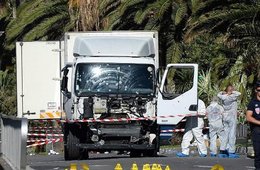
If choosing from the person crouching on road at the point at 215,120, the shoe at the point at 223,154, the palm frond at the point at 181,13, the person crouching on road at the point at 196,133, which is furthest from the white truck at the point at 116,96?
the palm frond at the point at 181,13

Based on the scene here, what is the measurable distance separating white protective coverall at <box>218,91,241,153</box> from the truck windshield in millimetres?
1863

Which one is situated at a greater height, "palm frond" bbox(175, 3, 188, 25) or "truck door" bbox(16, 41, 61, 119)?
"palm frond" bbox(175, 3, 188, 25)

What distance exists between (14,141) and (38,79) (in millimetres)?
8778

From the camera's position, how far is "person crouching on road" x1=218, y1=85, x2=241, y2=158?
21234mm

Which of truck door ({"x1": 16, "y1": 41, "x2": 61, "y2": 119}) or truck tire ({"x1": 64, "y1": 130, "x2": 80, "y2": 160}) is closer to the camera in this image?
truck tire ({"x1": 64, "y1": 130, "x2": 80, "y2": 160})

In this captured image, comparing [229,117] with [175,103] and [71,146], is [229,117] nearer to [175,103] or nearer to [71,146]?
[175,103]

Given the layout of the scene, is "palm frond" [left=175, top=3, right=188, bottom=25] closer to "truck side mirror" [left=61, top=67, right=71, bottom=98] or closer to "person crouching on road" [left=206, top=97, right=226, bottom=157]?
"person crouching on road" [left=206, top=97, right=226, bottom=157]

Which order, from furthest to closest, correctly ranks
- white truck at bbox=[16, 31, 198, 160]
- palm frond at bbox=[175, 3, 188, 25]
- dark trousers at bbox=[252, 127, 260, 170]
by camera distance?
palm frond at bbox=[175, 3, 188, 25], white truck at bbox=[16, 31, 198, 160], dark trousers at bbox=[252, 127, 260, 170]

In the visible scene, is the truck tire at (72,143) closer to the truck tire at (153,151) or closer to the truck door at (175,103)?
the truck tire at (153,151)

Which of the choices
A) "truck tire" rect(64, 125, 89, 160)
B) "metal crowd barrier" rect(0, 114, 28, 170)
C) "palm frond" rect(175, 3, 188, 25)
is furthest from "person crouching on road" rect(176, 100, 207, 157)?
"palm frond" rect(175, 3, 188, 25)

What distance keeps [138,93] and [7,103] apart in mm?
20424

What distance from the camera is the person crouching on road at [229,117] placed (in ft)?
69.7

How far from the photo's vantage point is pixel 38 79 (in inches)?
1039

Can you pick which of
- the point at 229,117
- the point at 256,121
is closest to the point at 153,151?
the point at 229,117
